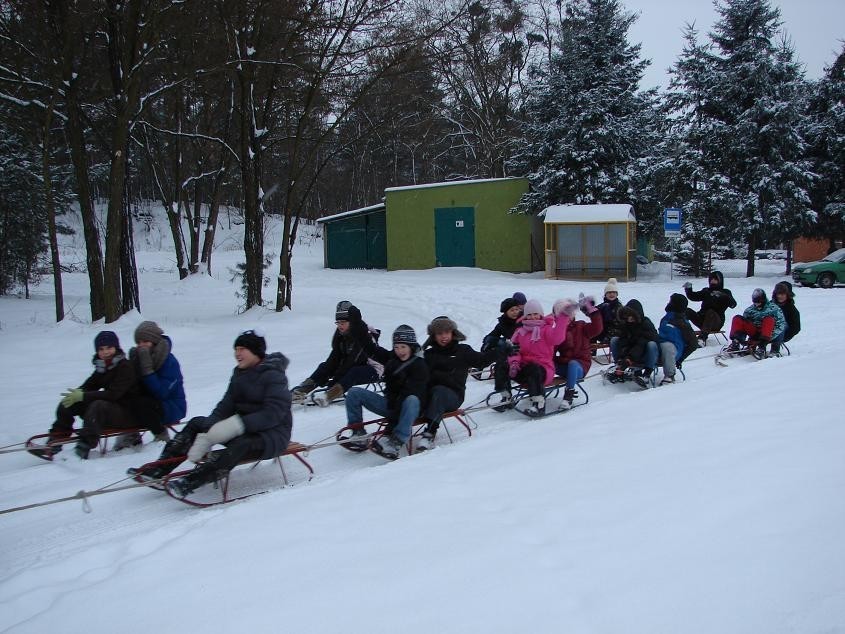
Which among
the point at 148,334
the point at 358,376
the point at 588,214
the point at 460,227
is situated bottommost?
the point at 358,376

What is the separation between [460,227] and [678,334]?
2184 centimetres

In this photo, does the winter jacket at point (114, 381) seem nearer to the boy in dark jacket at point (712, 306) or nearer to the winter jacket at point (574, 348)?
the winter jacket at point (574, 348)

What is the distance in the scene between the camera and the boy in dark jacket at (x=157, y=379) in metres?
6.67

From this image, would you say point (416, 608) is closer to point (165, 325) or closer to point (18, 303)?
point (165, 325)

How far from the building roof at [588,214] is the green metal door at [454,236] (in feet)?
14.8

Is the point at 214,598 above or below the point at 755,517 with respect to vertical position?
below

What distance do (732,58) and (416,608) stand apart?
29.1m

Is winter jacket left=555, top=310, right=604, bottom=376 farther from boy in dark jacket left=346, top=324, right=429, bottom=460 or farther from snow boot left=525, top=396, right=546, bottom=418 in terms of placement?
boy in dark jacket left=346, top=324, right=429, bottom=460

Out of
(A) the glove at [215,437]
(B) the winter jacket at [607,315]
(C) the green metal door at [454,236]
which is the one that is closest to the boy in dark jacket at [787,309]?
(B) the winter jacket at [607,315]

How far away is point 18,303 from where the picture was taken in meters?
24.4

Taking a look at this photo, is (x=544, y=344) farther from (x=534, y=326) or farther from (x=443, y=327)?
(x=443, y=327)

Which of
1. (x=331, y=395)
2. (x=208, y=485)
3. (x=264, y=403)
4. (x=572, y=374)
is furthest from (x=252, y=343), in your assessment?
(x=572, y=374)

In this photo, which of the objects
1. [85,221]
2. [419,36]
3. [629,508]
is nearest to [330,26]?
[419,36]

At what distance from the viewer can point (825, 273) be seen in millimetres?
23312
